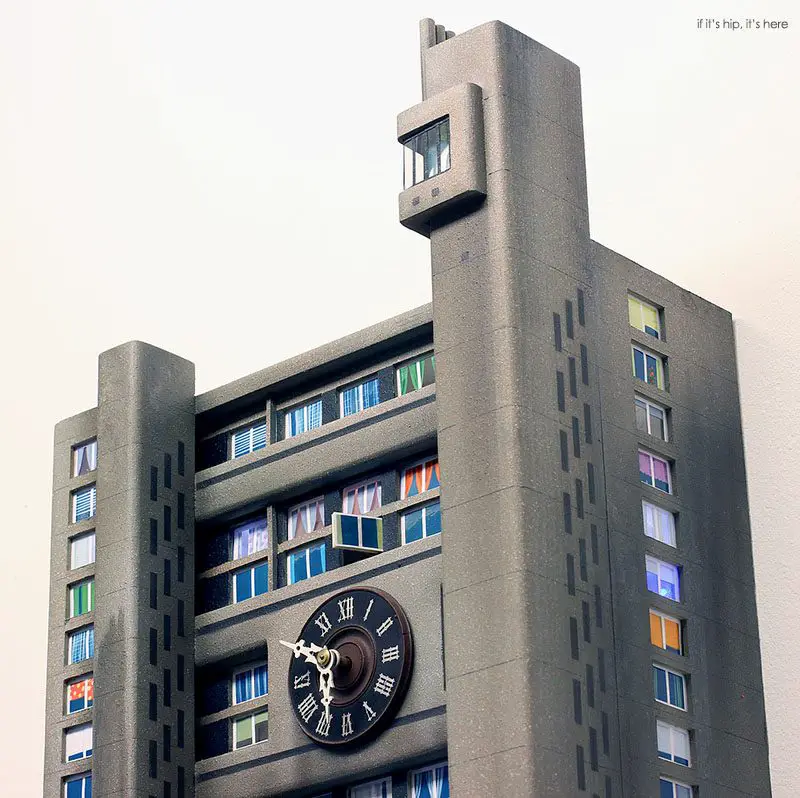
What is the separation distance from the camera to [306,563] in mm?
36375

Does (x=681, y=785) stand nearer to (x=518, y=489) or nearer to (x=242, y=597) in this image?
(x=518, y=489)

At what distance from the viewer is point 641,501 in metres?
32.8

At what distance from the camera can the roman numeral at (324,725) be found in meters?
34.4

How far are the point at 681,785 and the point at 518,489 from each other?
5.03 meters

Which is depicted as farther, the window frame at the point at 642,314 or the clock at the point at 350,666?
the window frame at the point at 642,314

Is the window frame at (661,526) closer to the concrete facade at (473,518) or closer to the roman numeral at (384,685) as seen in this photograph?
the concrete facade at (473,518)

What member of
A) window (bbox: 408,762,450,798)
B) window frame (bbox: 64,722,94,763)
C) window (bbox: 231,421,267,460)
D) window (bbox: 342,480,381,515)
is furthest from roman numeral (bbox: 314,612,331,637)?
window frame (bbox: 64,722,94,763)

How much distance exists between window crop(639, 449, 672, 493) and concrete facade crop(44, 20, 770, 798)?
173 millimetres

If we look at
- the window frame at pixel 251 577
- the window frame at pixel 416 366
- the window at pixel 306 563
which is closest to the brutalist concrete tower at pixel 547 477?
the window frame at pixel 416 366

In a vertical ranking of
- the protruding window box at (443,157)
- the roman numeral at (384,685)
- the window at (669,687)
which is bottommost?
the window at (669,687)

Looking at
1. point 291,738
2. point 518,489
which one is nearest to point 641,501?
point 518,489

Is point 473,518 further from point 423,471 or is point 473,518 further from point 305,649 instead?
point 305,649

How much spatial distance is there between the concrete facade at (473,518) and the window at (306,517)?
0.40ft

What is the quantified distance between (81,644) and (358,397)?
657 cm
